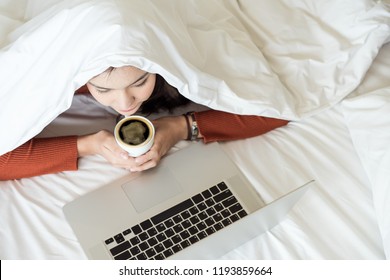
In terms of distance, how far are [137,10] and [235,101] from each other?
30 cm

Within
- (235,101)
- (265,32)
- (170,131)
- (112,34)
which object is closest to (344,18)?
(265,32)

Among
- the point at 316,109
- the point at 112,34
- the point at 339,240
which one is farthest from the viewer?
the point at 316,109

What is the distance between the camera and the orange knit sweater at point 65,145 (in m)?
1.06

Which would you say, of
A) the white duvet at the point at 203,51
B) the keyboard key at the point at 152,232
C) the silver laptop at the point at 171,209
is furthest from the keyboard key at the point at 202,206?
the white duvet at the point at 203,51

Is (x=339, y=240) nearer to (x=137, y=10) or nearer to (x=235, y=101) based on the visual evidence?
(x=235, y=101)

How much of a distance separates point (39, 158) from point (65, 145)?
6 centimetres

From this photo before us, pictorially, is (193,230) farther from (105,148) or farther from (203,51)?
(203,51)

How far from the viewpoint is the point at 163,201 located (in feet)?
3.40

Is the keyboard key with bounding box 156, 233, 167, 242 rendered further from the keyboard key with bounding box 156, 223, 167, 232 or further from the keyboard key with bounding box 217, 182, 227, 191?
the keyboard key with bounding box 217, 182, 227, 191

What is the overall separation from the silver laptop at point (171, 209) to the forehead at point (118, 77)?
0.23m

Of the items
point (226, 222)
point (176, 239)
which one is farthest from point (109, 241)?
point (226, 222)

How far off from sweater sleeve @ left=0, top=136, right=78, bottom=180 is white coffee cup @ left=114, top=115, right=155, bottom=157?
157 millimetres

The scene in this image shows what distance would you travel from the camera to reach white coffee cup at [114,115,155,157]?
97 centimetres

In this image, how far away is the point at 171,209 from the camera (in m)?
1.02
